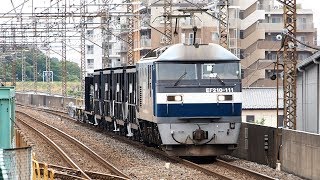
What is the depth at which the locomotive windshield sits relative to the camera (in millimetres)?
20297

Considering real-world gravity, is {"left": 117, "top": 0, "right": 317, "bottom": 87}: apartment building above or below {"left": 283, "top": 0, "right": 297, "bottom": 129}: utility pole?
above

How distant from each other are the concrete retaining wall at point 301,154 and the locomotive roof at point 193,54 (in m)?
2.51

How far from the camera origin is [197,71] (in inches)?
803

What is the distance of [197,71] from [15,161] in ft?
33.1

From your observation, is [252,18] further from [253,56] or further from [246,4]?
[253,56]

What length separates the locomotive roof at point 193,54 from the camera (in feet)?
66.9

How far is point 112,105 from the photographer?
3108cm

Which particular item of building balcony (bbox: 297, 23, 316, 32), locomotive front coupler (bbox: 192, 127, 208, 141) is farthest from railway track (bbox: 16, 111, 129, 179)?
building balcony (bbox: 297, 23, 316, 32)

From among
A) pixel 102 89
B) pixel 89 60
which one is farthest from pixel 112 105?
pixel 89 60

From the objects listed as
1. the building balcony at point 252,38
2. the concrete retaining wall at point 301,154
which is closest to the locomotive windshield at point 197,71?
the concrete retaining wall at point 301,154

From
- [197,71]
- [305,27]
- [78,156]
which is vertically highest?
[305,27]

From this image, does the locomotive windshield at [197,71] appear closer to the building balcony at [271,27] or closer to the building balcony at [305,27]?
the building balcony at [271,27]

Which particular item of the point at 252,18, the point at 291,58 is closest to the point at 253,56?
the point at 252,18

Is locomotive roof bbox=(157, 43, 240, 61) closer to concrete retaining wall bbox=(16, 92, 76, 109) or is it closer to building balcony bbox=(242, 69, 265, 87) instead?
concrete retaining wall bbox=(16, 92, 76, 109)
